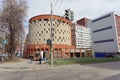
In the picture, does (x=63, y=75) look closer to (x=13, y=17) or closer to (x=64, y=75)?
(x=64, y=75)

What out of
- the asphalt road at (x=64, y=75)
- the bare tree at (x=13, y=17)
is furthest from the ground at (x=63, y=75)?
the bare tree at (x=13, y=17)

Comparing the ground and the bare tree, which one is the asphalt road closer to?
the ground

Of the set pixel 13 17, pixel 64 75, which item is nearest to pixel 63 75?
pixel 64 75

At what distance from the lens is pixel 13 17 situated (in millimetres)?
33250

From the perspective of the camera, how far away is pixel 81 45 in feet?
379

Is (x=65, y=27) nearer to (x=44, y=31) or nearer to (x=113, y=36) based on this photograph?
(x=44, y=31)

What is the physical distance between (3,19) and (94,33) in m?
68.5

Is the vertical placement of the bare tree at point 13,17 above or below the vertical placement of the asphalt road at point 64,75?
above

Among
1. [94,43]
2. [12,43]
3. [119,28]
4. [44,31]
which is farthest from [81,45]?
[12,43]

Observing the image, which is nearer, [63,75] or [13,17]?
[63,75]

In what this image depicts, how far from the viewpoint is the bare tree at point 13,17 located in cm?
3281

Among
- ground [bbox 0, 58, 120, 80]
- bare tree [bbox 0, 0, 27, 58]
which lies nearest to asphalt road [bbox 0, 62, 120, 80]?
ground [bbox 0, 58, 120, 80]

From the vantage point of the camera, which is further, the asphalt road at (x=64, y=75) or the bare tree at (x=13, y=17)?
the bare tree at (x=13, y=17)

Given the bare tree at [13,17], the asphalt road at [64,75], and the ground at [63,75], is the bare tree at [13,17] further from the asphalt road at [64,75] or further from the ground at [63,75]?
the asphalt road at [64,75]
